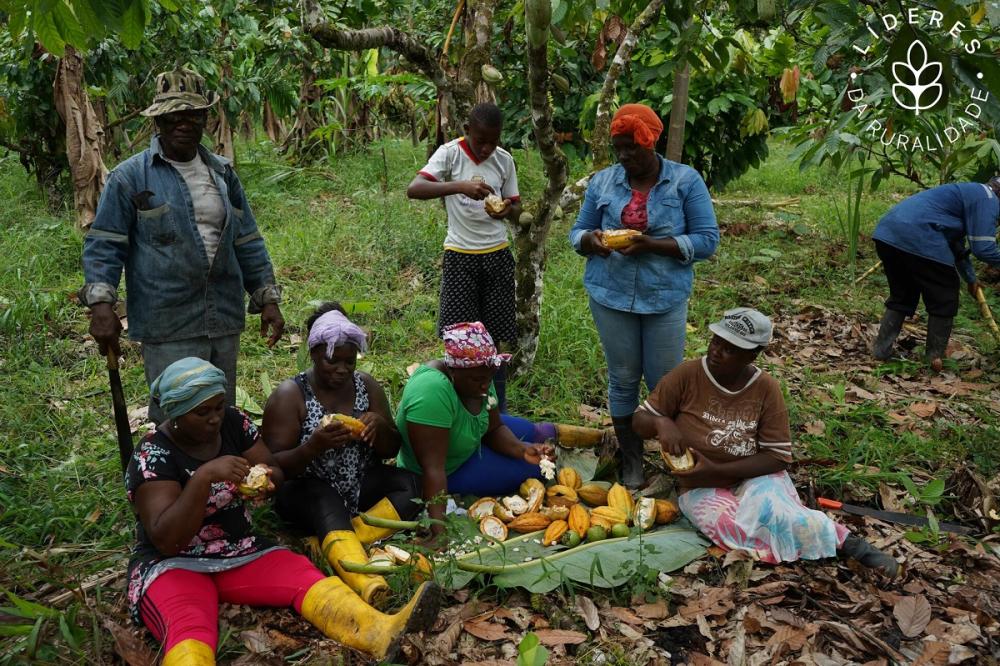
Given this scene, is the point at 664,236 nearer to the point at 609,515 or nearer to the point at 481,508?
the point at 609,515

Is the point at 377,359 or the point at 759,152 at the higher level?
the point at 759,152

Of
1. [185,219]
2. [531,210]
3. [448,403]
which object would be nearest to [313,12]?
[185,219]

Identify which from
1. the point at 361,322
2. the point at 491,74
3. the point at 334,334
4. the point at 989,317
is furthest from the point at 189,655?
the point at 989,317

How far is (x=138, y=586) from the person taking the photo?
9.09ft

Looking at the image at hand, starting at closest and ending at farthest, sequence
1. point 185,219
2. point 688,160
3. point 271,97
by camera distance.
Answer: point 185,219 < point 688,160 < point 271,97

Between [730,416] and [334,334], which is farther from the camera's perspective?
[730,416]

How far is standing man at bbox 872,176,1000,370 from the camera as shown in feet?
17.5

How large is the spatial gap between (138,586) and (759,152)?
25.0 ft

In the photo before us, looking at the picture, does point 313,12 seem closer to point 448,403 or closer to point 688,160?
point 448,403

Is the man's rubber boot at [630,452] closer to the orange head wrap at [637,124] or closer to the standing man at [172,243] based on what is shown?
the orange head wrap at [637,124]

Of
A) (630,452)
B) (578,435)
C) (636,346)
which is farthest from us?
(578,435)

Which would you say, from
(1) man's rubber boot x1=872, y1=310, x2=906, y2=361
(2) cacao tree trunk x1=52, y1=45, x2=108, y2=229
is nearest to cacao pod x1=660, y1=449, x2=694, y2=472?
(1) man's rubber boot x1=872, y1=310, x2=906, y2=361

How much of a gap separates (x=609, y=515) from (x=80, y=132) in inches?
201

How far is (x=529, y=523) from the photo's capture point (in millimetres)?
3562
